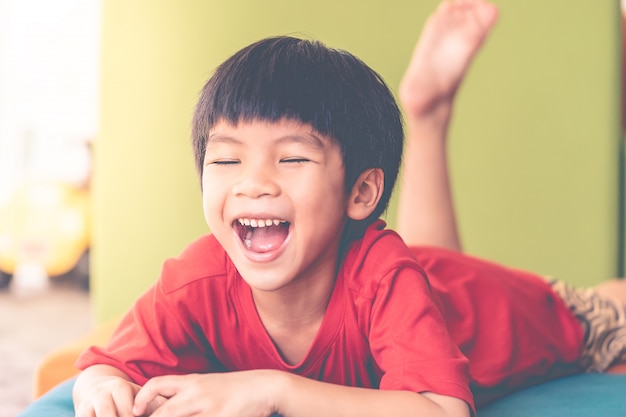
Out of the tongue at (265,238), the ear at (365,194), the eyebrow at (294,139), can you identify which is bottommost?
the tongue at (265,238)

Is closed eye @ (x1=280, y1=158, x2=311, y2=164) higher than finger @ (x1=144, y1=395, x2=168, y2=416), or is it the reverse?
closed eye @ (x1=280, y1=158, x2=311, y2=164)

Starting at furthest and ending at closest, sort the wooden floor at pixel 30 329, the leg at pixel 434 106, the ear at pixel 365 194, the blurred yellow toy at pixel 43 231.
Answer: the blurred yellow toy at pixel 43 231 < the wooden floor at pixel 30 329 < the leg at pixel 434 106 < the ear at pixel 365 194

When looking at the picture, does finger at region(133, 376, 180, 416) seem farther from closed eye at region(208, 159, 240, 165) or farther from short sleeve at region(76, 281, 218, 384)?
closed eye at region(208, 159, 240, 165)

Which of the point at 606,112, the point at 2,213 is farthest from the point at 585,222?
the point at 2,213

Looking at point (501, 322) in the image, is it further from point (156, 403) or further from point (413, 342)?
point (156, 403)

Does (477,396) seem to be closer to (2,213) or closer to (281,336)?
(281,336)

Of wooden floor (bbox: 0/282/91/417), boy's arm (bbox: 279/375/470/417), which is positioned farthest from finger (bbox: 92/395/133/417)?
wooden floor (bbox: 0/282/91/417)

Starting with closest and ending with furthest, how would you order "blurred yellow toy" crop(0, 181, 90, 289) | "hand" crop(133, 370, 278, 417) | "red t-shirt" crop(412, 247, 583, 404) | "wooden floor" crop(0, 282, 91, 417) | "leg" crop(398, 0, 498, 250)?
"hand" crop(133, 370, 278, 417)
"red t-shirt" crop(412, 247, 583, 404)
"leg" crop(398, 0, 498, 250)
"wooden floor" crop(0, 282, 91, 417)
"blurred yellow toy" crop(0, 181, 90, 289)

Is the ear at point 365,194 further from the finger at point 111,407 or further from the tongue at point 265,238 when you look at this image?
the finger at point 111,407

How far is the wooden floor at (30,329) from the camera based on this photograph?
1704 mm

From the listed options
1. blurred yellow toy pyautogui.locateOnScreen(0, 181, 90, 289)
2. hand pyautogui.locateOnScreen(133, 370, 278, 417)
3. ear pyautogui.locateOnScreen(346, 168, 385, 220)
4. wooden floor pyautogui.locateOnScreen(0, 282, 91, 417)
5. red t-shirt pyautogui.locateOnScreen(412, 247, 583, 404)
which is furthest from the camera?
blurred yellow toy pyautogui.locateOnScreen(0, 181, 90, 289)

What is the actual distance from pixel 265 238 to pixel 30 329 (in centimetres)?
174

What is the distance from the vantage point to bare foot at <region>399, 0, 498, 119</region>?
1546 mm

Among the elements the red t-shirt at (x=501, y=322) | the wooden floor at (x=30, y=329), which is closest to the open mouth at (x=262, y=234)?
the red t-shirt at (x=501, y=322)
